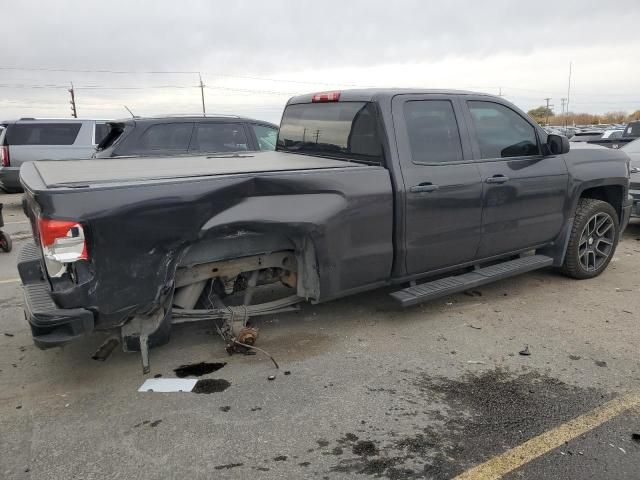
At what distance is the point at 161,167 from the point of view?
4129mm

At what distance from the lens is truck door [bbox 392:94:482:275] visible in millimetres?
4242

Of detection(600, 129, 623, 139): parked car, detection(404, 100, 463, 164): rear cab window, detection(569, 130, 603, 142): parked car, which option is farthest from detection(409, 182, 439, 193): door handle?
detection(569, 130, 603, 142): parked car

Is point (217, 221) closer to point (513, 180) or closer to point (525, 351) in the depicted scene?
point (525, 351)

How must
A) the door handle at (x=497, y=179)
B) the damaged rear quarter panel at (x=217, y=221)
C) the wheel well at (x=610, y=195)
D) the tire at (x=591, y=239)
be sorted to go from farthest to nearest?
the wheel well at (x=610, y=195), the tire at (x=591, y=239), the door handle at (x=497, y=179), the damaged rear quarter panel at (x=217, y=221)

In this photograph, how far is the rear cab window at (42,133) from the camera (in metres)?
11.7

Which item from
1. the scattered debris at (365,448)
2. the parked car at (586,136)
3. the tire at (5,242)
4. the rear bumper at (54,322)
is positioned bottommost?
the scattered debris at (365,448)

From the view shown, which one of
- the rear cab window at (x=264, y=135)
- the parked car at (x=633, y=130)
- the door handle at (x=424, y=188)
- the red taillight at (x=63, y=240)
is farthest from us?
the parked car at (x=633, y=130)

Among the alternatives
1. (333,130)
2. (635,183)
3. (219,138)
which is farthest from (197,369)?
(635,183)

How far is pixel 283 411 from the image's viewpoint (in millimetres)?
3207

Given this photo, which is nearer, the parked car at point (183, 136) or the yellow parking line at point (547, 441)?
the yellow parking line at point (547, 441)

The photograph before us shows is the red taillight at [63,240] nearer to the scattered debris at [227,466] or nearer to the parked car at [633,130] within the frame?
the scattered debris at [227,466]

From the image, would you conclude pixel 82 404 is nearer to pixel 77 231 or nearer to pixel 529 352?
pixel 77 231

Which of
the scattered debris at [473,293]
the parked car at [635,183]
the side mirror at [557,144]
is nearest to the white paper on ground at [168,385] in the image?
the scattered debris at [473,293]

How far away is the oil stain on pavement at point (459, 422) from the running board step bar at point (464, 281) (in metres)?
0.84
